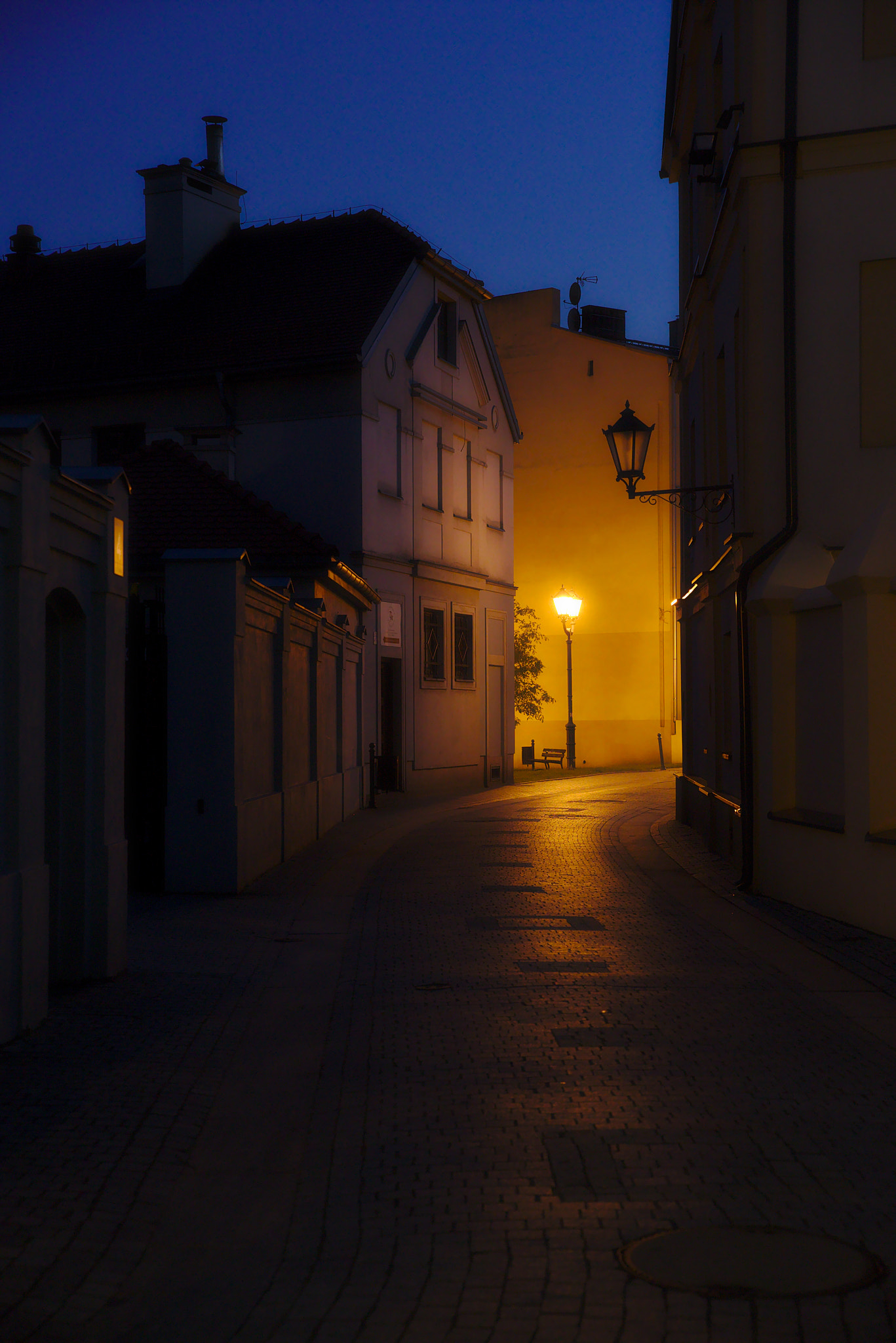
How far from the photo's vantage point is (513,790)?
28.1 meters

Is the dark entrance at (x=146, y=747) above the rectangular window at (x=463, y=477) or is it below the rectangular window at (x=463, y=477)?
below

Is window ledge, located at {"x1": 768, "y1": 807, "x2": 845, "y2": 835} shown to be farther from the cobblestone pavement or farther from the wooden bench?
the wooden bench

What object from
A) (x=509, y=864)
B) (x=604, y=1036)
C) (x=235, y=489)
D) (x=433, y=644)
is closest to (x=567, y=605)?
(x=433, y=644)

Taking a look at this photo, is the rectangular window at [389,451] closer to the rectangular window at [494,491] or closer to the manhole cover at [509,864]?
the rectangular window at [494,491]

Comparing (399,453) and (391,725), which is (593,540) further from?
(391,725)

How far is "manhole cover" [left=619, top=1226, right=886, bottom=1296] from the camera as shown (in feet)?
12.2

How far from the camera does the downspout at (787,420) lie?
12.4 m

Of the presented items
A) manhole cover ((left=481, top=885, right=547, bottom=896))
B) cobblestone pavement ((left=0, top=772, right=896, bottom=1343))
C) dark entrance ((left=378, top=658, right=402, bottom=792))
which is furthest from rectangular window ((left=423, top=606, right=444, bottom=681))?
cobblestone pavement ((left=0, top=772, right=896, bottom=1343))

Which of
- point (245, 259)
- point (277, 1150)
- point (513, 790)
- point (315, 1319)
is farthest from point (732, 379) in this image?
point (245, 259)

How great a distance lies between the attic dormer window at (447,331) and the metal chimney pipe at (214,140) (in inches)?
246

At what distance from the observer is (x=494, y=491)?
31625 mm

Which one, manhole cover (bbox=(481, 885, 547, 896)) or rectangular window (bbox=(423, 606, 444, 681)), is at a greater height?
rectangular window (bbox=(423, 606, 444, 681))

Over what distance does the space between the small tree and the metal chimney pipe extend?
1362cm

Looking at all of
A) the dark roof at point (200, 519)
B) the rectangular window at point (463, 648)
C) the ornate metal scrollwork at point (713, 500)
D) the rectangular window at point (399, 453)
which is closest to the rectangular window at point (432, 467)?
the rectangular window at point (399, 453)
